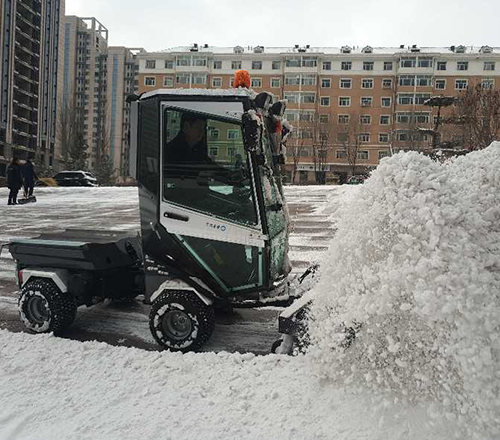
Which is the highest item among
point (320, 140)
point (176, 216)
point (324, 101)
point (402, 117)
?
point (324, 101)

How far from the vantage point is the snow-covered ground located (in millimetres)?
2676

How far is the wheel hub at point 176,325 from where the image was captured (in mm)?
4359

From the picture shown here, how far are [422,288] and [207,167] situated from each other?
2.20 m

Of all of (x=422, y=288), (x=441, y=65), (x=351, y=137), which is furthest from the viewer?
(x=441, y=65)

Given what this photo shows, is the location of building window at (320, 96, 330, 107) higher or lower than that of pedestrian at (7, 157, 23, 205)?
higher

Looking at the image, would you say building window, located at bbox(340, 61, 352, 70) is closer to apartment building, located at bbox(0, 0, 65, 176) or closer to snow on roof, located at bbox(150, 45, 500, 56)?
snow on roof, located at bbox(150, 45, 500, 56)

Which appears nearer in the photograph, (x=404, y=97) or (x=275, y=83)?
(x=404, y=97)

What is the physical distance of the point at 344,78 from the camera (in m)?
71.9

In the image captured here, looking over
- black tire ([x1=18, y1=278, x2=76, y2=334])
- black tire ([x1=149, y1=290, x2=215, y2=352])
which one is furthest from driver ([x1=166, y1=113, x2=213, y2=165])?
black tire ([x1=18, y1=278, x2=76, y2=334])

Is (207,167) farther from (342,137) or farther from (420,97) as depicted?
(420,97)

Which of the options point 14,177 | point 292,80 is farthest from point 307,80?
point 14,177

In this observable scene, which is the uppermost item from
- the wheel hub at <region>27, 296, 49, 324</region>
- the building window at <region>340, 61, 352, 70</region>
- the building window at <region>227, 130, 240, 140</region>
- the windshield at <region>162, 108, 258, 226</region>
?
the building window at <region>340, 61, 352, 70</region>

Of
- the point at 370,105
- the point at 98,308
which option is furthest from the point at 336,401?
the point at 370,105

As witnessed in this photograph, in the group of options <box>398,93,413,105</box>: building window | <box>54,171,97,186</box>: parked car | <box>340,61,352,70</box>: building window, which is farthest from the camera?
<box>340,61,352,70</box>: building window
